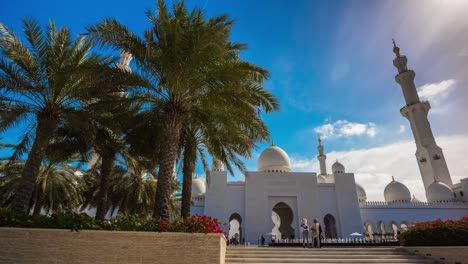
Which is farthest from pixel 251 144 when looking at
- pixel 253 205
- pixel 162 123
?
pixel 253 205

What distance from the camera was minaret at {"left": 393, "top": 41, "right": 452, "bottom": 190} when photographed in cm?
3131

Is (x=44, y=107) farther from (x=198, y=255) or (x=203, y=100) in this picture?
(x=198, y=255)

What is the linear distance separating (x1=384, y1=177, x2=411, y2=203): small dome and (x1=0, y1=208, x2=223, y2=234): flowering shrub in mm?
29034

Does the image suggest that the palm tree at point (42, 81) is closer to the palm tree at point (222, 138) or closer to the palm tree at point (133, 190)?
the palm tree at point (222, 138)

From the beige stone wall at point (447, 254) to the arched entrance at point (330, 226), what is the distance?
46.1 feet

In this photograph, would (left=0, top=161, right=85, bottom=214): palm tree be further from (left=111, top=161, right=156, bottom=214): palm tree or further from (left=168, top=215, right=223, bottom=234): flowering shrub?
(left=168, top=215, right=223, bottom=234): flowering shrub

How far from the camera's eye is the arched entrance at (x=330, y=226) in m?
23.3

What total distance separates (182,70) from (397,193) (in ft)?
99.1

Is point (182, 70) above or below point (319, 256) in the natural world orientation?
above

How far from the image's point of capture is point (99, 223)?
666cm

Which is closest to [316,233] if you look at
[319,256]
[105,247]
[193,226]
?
[319,256]

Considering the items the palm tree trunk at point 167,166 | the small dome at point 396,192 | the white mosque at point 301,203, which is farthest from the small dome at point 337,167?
the palm tree trunk at point 167,166

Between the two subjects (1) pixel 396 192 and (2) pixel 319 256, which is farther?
(1) pixel 396 192

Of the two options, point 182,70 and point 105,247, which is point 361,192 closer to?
point 182,70
